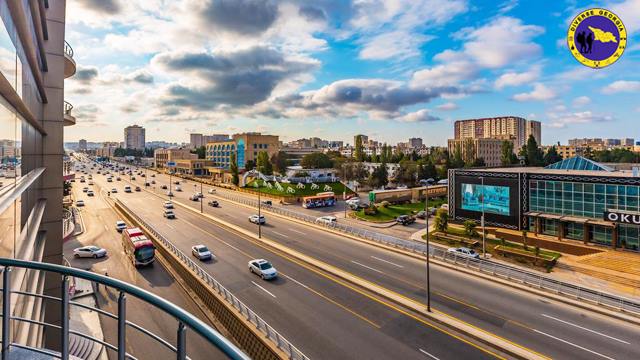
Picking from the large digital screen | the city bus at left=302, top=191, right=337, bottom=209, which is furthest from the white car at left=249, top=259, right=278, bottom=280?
the city bus at left=302, top=191, right=337, bottom=209

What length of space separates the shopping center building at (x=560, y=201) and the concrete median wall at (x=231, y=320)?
3269 cm

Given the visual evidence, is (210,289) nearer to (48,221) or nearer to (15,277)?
(48,221)

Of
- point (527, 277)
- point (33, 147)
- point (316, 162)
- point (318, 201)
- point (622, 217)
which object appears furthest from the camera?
point (316, 162)

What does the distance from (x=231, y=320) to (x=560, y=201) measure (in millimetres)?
39933

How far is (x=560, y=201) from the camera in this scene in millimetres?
39906

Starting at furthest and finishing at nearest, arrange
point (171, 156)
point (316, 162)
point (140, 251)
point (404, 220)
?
point (171, 156)
point (316, 162)
point (404, 220)
point (140, 251)

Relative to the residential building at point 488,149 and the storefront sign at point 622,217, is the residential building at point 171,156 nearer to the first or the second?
the residential building at point 488,149

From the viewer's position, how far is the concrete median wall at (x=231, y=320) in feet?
53.4

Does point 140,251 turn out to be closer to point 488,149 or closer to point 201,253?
point 201,253

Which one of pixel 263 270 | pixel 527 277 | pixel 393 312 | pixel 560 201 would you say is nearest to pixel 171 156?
pixel 263 270

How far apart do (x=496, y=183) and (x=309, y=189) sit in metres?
46.1

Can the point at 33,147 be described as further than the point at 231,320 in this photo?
No

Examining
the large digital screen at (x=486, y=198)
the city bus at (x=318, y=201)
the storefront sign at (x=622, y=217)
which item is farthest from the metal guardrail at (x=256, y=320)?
the storefront sign at (x=622, y=217)

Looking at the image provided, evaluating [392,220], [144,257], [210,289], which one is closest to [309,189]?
[392,220]
